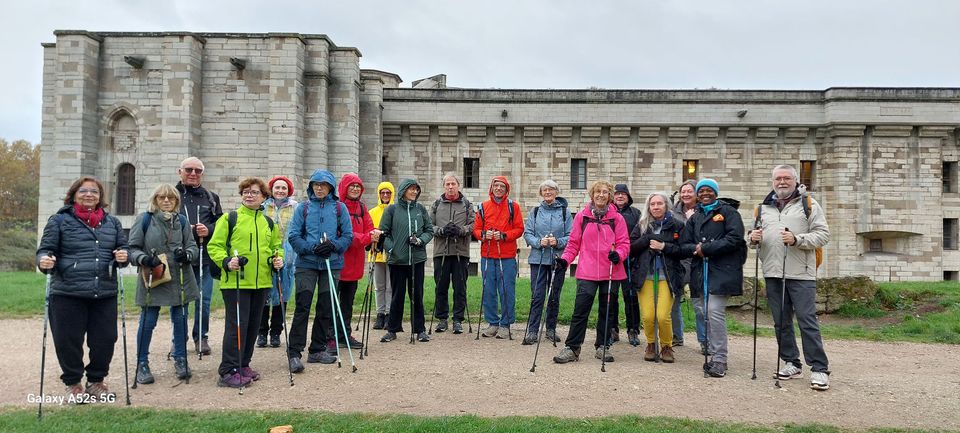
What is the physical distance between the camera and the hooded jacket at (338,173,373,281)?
682cm

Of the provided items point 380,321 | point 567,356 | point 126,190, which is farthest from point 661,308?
point 126,190

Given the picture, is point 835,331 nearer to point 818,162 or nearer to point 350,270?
point 350,270

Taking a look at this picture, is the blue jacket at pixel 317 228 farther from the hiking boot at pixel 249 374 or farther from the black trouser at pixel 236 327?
the hiking boot at pixel 249 374

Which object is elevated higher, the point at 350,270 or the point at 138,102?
the point at 138,102

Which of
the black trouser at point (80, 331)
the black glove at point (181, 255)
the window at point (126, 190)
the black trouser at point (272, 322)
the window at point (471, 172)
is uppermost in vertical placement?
the window at point (471, 172)

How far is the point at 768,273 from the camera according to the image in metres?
5.92

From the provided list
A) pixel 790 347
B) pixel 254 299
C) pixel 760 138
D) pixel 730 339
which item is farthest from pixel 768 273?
pixel 760 138

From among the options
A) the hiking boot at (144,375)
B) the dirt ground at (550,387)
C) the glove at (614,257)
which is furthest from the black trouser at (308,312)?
the glove at (614,257)

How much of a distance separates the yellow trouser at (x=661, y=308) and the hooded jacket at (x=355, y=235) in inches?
134

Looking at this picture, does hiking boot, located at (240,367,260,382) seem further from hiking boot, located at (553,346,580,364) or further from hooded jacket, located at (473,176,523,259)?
hooded jacket, located at (473,176,523,259)

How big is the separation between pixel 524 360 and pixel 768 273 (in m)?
2.84

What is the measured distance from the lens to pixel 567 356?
252 inches

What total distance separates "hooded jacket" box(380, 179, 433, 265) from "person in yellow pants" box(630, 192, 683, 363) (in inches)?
110

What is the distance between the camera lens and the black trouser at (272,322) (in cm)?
738
